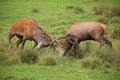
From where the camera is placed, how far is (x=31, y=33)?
14.5 m

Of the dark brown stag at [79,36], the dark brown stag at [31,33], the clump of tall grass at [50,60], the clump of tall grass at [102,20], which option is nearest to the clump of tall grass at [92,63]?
the clump of tall grass at [50,60]

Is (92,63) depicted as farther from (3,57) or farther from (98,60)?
(3,57)

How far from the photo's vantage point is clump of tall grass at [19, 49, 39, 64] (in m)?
12.7

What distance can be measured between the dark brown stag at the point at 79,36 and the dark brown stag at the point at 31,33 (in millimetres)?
413

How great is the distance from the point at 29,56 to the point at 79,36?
2345mm

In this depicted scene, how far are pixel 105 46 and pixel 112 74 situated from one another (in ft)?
8.54

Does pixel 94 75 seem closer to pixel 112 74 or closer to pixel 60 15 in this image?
pixel 112 74

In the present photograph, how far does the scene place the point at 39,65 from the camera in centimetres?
1236

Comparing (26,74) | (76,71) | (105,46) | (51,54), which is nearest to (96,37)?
(105,46)

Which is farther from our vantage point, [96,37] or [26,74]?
[96,37]

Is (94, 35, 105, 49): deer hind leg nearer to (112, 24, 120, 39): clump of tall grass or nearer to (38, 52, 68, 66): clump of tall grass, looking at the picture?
(38, 52, 68, 66): clump of tall grass

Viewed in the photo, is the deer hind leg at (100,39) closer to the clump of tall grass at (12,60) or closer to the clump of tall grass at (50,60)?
the clump of tall grass at (50,60)

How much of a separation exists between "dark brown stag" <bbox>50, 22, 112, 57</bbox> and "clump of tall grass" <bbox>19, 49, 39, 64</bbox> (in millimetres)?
1159

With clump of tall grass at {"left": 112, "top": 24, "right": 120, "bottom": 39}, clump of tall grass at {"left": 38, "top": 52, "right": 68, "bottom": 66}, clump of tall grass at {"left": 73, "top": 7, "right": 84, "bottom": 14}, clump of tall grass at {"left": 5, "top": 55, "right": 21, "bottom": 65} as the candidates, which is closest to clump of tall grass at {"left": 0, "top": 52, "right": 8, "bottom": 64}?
clump of tall grass at {"left": 5, "top": 55, "right": 21, "bottom": 65}
